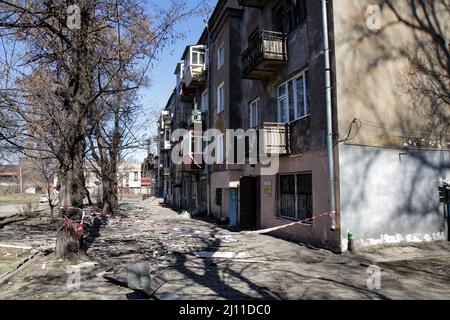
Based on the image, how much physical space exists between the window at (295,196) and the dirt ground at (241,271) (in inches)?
42.8

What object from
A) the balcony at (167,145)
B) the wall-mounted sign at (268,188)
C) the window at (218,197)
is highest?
the balcony at (167,145)

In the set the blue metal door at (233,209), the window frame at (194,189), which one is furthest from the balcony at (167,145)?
the blue metal door at (233,209)

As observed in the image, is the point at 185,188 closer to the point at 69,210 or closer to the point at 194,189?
the point at 194,189

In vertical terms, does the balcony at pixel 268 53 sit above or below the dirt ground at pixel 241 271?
above

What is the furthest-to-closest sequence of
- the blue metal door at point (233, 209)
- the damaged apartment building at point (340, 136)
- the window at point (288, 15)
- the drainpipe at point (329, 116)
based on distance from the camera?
the blue metal door at point (233, 209)
the window at point (288, 15)
the damaged apartment building at point (340, 136)
the drainpipe at point (329, 116)

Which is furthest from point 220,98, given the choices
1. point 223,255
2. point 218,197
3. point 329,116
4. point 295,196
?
point 223,255

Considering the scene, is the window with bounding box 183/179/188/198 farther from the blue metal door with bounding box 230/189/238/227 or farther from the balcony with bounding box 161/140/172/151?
the blue metal door with bounding box 230/189/238/227

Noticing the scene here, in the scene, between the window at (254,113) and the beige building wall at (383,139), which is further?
the window at (254,113)

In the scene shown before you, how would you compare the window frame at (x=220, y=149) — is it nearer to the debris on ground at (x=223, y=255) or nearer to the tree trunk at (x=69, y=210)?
the debris on ground at (x=223, y=255)

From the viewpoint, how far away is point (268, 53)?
1205cm

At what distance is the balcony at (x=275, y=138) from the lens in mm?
11797

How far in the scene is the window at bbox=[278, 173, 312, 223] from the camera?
11037 mm
